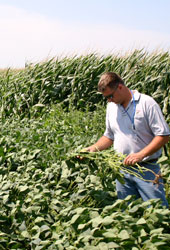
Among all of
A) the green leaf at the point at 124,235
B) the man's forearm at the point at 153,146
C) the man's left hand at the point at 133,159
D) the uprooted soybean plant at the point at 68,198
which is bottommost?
the uprooted soybean plant at the point at 68,198

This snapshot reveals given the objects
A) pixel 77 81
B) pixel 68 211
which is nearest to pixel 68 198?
pixel 68 211

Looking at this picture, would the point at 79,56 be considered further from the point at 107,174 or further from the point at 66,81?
the point at 107,174

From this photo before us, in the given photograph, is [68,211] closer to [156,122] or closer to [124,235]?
[124,235]

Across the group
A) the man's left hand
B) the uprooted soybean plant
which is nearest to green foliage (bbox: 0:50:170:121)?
the uprooted soybean plant

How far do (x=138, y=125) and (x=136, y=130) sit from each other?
59 mm

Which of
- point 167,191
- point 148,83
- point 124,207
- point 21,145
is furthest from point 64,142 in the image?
point 148,83

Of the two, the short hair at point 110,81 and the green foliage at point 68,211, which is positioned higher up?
the short hair at point 110,81

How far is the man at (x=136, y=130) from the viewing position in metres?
3.43

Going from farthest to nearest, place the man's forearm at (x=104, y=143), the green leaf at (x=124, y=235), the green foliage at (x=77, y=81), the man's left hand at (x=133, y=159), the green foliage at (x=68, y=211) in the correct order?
the green foliage at (x=77, y=81)
the man's forearm at (x=104, y=143)
the man's left hand at (x=133, y=159)
the green foliage at (x=68, y=211)
the green leaf at (x=124, y=235)

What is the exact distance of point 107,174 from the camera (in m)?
4.20

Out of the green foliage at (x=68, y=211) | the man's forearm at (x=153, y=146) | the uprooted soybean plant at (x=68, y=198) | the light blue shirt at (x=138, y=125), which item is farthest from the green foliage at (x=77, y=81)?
the man's forearm at (x=153, y=146)

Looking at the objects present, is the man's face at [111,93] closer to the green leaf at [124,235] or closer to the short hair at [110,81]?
the short hair at [110,81]

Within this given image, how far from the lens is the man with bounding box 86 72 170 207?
3.43 metres

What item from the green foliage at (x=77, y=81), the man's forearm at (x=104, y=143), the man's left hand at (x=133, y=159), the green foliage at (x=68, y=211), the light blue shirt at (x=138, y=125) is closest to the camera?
the green foliage at (x=68, y=211)
